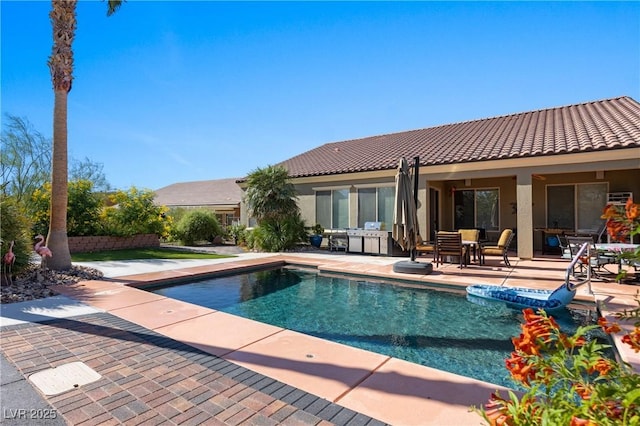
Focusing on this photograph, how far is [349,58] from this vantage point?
12.7m

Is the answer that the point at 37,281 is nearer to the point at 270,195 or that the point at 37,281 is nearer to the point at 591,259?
the point at 270,195

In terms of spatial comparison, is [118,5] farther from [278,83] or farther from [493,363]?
[493,363]

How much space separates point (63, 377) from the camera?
324 centimetres

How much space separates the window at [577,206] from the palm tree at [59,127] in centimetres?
1719

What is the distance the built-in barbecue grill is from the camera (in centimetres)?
1323

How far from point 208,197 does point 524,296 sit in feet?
98.1

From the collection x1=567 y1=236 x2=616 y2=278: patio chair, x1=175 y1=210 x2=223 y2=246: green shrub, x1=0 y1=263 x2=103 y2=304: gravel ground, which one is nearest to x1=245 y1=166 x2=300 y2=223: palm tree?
x1=175 y1=210 x2=223 y2=246: green shrub

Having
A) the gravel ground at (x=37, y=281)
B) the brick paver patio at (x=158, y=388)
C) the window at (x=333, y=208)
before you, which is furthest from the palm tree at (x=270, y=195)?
the brick paver patio at (x=158, y=388)

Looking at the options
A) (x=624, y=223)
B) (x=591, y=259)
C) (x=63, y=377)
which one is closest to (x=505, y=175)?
(x=591, y=259)

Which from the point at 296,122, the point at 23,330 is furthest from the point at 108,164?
the point at 23,330

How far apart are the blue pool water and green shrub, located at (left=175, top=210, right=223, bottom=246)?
38.8 feet

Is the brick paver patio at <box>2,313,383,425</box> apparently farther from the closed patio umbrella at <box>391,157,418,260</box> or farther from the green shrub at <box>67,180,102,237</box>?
the green shrub at <box>67,180,102,237</box>

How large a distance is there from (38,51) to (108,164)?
64.2 feet

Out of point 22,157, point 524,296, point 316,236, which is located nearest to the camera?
point 524,296
